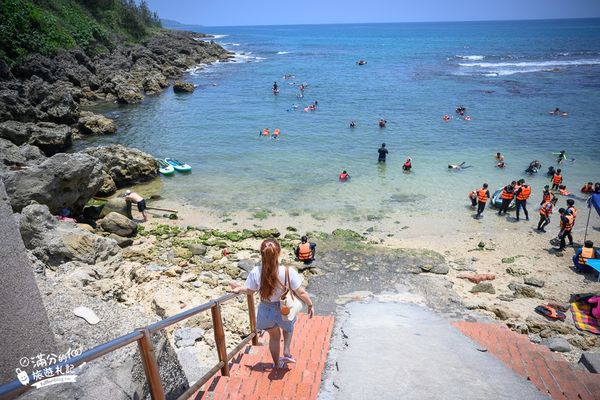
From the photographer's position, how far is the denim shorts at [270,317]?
4613 millimetres

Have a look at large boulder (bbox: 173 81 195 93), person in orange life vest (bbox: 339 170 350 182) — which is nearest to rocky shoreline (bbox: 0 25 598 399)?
person in orange life vest (bbox: 339 170 350 182)

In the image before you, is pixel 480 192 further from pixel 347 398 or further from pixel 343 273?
pixel 347 398

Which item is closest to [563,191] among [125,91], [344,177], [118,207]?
[344,177]

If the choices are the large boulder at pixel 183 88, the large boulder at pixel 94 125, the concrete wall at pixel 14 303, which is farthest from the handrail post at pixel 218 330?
the large boulder at pixel 183 88

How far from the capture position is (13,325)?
9.77ft

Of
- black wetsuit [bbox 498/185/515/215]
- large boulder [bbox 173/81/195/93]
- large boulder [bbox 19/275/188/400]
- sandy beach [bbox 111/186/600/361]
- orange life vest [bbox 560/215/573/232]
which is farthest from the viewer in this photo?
large boulder [bbox 173/81/195/93]

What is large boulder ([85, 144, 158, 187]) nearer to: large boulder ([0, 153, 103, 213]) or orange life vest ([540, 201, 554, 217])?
large boulder ([0, 153, 103, 213])

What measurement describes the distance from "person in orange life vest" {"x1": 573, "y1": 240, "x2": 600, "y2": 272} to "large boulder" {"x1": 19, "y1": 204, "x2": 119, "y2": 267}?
45.9 ft

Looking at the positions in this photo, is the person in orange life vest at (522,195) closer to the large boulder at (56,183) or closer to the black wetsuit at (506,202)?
the black wetsuit at (506,202)

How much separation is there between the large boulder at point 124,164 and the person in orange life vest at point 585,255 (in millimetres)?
18938

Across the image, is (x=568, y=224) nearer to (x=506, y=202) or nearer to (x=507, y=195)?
(x=507, y=195)

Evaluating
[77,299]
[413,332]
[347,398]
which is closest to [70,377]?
[77,299]

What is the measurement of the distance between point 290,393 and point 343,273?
7260 millimetres

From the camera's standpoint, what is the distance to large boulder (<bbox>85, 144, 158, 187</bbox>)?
1933 centimetres
